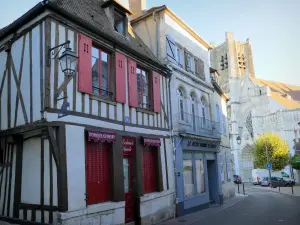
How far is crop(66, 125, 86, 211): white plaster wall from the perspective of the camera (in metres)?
6.30

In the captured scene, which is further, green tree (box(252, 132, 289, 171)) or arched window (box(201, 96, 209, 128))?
green tree (box(252, 132, 289, 171))

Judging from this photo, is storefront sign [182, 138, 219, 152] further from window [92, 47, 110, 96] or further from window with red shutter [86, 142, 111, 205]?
window [92, 47, 110, 96]

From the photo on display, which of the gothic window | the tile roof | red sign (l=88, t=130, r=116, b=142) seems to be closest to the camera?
red sign (l=88, t=130, r=116, b=142)

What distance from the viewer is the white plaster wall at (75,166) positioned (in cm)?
630

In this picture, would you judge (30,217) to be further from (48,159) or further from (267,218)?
(267,218)

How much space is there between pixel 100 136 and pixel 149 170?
3035 millimetres

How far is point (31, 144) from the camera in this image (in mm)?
6727

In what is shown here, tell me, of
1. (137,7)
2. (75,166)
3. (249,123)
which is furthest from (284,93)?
(75,166)

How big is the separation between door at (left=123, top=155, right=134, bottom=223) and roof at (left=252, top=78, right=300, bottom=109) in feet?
143

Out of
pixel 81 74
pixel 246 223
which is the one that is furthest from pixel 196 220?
pixel 81 74

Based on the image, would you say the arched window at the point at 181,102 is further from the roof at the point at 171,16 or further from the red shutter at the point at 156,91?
the roof at the point at 171,16

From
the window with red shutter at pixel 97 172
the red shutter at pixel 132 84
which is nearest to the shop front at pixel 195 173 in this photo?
the red shutter at pixel 132 84

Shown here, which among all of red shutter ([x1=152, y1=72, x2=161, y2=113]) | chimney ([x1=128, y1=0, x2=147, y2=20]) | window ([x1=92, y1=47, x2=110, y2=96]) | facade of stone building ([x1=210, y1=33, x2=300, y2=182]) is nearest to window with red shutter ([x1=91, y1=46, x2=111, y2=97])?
window ([x1=92, y1=47, x2=110, y2=96])

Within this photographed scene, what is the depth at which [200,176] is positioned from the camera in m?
13.1
